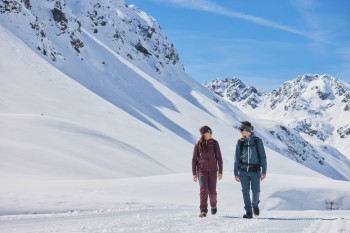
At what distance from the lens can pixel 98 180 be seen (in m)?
17.1

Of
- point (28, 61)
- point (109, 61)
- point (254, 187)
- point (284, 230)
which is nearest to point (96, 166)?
point (254, 187)

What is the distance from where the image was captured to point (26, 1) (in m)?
77.8

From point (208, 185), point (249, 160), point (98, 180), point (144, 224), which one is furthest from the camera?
point (98, 180)

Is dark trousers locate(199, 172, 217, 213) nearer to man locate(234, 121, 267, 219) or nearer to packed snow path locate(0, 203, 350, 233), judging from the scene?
man locate(234, 121, 267, 219)

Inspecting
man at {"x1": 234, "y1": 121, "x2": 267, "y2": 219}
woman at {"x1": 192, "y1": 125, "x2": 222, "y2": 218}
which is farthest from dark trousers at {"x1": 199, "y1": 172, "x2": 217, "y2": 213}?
man at {"x1": 234, "y1": 121, "x2": 267, "y2": 219}

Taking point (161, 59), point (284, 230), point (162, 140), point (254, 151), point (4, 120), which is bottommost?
point (284, 230)

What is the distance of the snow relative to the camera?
26.5 ft

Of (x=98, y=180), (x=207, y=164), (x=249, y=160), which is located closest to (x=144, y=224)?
(x=207, y=164)

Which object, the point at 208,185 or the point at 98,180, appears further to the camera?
the point at 98,180

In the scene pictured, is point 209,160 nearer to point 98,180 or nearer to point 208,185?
point 208,185

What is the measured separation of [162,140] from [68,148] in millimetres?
35267

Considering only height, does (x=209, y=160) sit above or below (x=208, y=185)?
above

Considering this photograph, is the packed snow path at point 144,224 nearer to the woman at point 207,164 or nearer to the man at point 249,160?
the woman at point 207,164

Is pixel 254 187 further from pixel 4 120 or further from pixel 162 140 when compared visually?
pixel 162 140
